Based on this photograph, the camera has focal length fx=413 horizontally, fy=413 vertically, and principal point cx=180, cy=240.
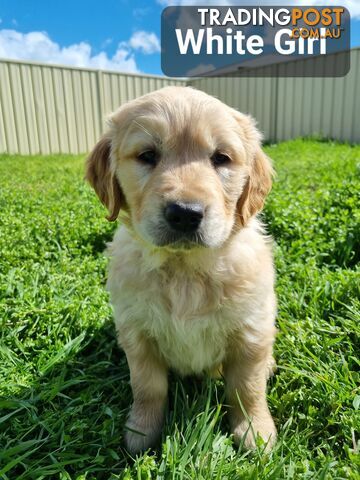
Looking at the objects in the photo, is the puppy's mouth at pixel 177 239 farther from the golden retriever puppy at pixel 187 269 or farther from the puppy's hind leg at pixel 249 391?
the puppy's hind leg at pixel 249 391

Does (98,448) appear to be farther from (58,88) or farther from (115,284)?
(58,88)

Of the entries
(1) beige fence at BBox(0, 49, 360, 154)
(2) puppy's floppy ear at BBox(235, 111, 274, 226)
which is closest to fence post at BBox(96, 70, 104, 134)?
(1) beige fence at BBox(0, 49, 360, 154)

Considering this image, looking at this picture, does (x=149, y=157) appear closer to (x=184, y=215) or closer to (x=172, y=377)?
(x=184, y=215)

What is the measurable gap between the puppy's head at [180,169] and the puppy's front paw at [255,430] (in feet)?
2.59

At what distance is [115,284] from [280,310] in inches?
41.6

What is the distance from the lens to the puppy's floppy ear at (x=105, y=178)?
190 cm

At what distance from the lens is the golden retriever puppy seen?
1695mm

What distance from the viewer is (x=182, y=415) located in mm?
1794

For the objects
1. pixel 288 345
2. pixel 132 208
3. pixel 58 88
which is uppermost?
pixel 58 88

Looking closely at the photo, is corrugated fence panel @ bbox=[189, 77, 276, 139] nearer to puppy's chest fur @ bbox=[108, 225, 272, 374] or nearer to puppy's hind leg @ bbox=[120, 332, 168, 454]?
puppy's chest fur @ bbox=[108, 225, 272, 374]

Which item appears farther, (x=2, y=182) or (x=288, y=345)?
(x=2, y=182)

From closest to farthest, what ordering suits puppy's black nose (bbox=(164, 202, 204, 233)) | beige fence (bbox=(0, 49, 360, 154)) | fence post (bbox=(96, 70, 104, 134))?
1. puppy's black nose (bbox=(164, 202, 204, 233))
2. beige fence (bbox=(0, 49, 360, 154))
3. fence post (bbox=(96, 70, 104, 134))

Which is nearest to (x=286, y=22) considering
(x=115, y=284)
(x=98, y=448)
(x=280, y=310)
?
(x=280, y=310)

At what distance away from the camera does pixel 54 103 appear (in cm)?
1059
